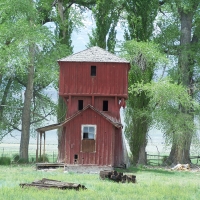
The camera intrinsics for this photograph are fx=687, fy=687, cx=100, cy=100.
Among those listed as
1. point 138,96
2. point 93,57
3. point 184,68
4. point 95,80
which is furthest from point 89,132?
point 184,68

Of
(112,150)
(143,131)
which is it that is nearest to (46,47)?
(143,131)

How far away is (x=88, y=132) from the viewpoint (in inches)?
1464

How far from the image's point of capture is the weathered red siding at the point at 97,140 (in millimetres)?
37031

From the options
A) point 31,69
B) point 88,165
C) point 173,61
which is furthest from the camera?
point 173,61

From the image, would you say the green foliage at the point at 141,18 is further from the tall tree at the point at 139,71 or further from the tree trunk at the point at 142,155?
the tree trunk at the point at 142,155

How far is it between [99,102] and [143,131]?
6.00 metres

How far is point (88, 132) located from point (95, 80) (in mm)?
3189

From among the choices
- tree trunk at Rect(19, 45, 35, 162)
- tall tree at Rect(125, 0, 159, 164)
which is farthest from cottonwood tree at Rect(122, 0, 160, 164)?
tree trunk at Rect(19, 45, 35, 162)

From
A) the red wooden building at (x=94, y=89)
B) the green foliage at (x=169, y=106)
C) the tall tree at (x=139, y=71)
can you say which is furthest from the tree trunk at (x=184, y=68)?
the red wooden building at (x=94, y=89)

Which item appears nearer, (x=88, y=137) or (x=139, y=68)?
(x=88, y=137)

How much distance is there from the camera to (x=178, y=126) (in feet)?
136

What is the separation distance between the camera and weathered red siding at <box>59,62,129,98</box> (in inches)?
1515

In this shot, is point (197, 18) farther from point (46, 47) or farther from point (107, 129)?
point (107, 129)

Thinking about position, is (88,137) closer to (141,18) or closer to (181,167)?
(181,167)
